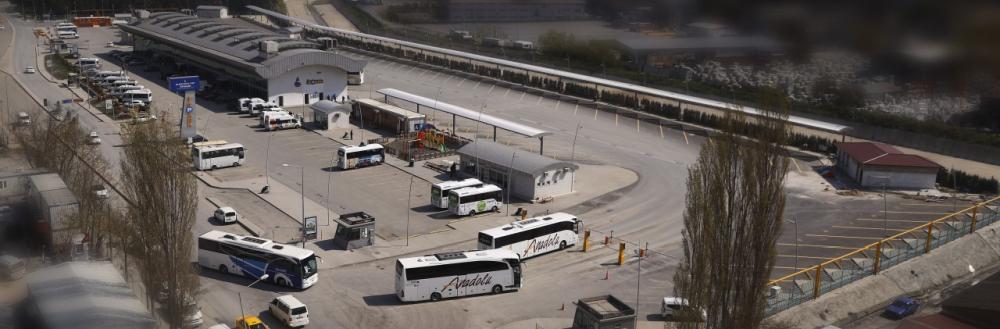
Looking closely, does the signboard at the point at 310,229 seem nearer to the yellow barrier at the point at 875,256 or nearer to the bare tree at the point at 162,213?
the bare tree at the point at 162,213

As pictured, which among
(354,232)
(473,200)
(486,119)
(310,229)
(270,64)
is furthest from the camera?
(270,64)

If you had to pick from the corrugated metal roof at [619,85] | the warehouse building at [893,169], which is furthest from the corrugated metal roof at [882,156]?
the corrugated metal roof at [619,85]

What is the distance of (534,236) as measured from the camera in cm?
1048

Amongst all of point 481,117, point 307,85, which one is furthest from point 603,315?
point 307,85

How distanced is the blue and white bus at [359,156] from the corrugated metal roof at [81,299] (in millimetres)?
12014

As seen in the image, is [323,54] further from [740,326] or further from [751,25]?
[751,25]

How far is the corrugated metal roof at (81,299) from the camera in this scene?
1896 millimetres

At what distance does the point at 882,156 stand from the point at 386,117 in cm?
956

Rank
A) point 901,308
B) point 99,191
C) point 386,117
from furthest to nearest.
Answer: point 386,117 < point 901,308 < point 99,191

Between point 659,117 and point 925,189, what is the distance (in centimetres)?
664

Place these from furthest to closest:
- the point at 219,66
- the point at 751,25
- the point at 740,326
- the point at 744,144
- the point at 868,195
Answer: the point at 219,66 < the point at 868,195 < the point at 740,326 < the point at 744,144 < the point at 751,25

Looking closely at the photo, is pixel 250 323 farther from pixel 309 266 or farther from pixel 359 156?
pixel 359 156

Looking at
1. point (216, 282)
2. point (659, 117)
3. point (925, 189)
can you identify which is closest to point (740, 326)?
point (216, 282)

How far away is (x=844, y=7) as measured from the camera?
3.83 feet
